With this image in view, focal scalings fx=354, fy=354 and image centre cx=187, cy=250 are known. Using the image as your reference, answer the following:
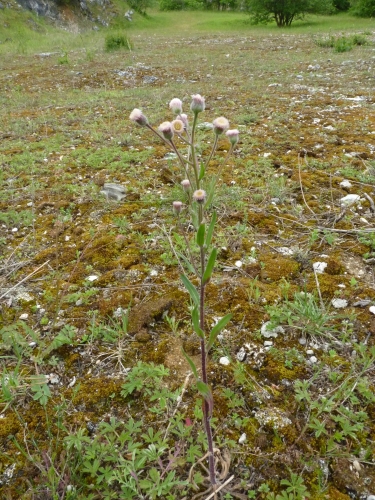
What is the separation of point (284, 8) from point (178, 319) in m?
29.4

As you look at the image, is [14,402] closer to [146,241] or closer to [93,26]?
[146,241]

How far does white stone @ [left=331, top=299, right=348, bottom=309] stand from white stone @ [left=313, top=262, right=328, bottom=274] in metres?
0.28

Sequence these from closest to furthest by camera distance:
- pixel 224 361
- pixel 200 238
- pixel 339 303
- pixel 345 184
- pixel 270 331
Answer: pixel 200 238 < pixel 224 361 < pixel 270 331 < pixel 339 303 < pixel 345 184

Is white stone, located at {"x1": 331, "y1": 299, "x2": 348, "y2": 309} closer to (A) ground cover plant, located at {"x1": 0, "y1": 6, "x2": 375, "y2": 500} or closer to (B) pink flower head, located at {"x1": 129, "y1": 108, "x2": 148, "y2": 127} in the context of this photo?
(A) ground cover plant, located at {"x1": 0, "y1": 6, "x2": 375, "y2": 500}

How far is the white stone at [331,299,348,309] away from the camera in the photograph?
2164 mm

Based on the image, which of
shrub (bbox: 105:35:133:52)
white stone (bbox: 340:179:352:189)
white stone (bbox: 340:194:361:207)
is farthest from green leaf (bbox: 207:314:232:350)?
shrub (bbox: 105:35:133:52)

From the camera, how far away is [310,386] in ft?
5.75

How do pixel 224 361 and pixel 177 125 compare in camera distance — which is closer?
pixel 177 125

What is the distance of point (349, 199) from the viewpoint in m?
3.14

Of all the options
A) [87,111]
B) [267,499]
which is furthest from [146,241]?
[87,111]

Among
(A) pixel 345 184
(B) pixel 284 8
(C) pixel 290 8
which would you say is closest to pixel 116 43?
(A) pixel 345 184

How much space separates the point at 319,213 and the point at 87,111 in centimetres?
452

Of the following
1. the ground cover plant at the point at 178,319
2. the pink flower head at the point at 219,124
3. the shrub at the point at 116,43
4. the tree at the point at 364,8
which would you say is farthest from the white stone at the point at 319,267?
the tree at the point at 364,8

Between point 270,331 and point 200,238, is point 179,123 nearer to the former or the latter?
point 200,238
